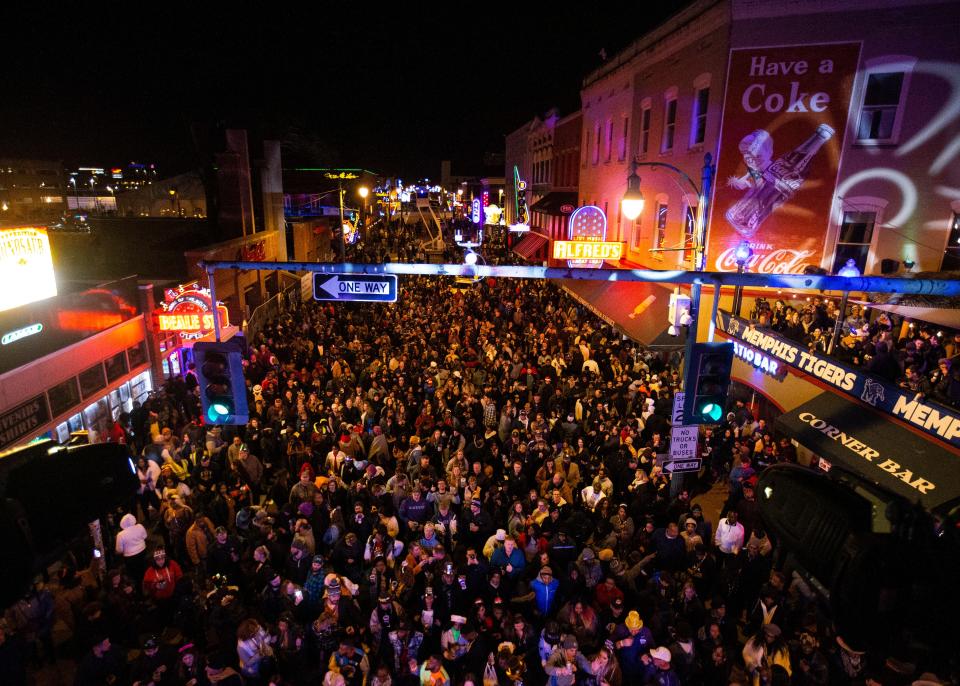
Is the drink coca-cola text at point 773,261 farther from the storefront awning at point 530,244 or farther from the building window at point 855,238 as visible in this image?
the storefront awning at point 530,244

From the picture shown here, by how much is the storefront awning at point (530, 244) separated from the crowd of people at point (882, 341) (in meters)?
19.3

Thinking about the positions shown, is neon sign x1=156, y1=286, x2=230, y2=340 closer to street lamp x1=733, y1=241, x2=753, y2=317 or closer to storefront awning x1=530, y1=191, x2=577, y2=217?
street lamp x1=733, y1=241, x2=753, y2=317

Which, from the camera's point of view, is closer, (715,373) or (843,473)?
(843,473)

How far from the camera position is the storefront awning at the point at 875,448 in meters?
8.04

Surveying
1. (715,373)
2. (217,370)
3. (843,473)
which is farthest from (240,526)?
(843,473)

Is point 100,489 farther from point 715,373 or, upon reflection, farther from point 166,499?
point 166,499

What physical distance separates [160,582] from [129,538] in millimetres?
1149

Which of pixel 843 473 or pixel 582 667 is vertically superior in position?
pixel 843 473

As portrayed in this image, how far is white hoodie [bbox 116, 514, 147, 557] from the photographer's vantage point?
331 inches

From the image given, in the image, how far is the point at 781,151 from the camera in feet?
44.4

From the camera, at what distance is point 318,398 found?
13.2 metres

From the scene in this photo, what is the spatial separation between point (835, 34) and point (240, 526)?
15374mm

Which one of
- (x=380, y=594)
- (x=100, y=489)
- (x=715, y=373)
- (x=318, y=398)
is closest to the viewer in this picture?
(x=100, y=489)

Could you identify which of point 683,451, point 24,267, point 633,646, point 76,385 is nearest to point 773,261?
point 683,451
